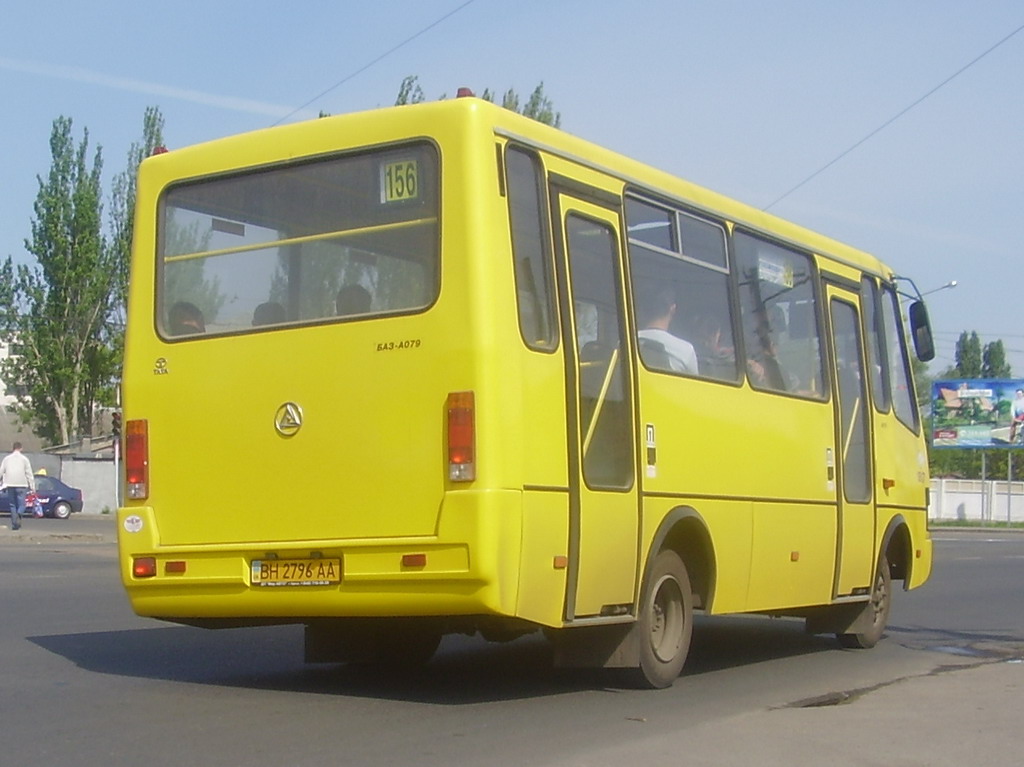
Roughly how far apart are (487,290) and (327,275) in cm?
109

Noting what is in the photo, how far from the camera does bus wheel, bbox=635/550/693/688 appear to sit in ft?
30.2

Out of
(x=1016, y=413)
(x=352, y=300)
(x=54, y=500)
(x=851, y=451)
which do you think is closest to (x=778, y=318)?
(x=851, y=451)

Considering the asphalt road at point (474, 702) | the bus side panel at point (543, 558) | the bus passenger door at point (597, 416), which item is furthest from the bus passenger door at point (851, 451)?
the bus side panel at point (543, 558)

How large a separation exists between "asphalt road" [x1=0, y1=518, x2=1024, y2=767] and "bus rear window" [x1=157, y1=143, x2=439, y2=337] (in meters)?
2.14

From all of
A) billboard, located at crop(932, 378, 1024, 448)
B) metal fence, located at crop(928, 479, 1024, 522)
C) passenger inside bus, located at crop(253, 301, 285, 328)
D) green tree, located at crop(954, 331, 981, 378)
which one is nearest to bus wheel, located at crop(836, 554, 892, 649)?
passenger inside bus, located at crop(253, 301, 285, 328)

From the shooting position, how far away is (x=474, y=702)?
8.81 m

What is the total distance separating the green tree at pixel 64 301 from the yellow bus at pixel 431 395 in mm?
50397

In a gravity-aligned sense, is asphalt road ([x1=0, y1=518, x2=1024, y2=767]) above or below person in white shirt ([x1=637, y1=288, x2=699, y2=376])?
below

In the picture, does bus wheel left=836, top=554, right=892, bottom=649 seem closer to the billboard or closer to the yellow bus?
the yellow bus

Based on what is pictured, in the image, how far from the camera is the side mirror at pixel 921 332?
13.6 meters

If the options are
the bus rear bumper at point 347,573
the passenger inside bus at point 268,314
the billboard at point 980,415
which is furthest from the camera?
the billboard at point 980,415

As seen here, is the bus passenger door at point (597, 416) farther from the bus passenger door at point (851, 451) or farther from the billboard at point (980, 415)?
the billboard at point (980, 415)

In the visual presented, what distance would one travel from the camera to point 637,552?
904cm

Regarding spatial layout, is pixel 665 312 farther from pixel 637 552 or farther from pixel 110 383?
pixel 110 383
